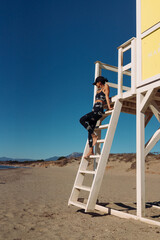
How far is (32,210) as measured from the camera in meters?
5.70

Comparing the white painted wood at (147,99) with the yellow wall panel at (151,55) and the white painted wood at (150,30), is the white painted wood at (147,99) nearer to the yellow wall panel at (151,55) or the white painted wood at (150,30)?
the yellow wall panel at (151,55)

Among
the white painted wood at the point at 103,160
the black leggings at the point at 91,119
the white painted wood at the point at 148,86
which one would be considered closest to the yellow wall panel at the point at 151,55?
the white painted wood at the point at 148,86

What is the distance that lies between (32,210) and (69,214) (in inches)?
44.9

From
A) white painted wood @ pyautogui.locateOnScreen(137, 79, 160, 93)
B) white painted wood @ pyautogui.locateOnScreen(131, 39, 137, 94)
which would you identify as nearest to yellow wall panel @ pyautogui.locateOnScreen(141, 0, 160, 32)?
white painted wood @ pyautogui.locateOnScreen(131, 39, 137, 94)

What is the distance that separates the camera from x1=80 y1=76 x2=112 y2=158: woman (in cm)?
564

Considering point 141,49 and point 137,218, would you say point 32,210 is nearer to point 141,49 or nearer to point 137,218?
point 137,218

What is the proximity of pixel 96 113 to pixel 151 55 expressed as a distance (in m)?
1.89

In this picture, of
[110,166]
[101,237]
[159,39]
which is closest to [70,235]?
[101,237]

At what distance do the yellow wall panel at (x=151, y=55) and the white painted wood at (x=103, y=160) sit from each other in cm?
107

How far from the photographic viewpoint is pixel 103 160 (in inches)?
202

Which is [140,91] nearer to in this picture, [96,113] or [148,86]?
[148,86]

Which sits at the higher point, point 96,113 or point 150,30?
point 150,30

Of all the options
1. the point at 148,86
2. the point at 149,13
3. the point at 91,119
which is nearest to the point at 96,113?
the point at 91,119

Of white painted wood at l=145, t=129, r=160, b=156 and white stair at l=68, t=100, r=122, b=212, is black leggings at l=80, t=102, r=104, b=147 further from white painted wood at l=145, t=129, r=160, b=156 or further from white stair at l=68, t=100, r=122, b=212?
Result: white painted wood at l=145, t=129, r=160, b=156
